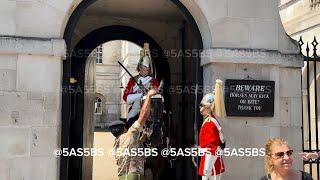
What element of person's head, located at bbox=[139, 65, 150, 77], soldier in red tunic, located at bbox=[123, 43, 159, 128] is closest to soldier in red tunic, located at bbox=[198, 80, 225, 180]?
soldier in red tunic, located at bbox=[123, 43, 159, 128]

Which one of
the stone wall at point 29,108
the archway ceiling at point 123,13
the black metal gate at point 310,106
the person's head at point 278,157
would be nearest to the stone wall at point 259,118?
the black metal gate at point 310,106

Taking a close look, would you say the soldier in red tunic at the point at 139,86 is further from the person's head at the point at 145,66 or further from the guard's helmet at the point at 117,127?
the guard's helmet at the point at 117,127

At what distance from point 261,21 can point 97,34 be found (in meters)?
4.09

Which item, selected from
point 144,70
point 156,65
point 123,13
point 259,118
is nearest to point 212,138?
point 259,118

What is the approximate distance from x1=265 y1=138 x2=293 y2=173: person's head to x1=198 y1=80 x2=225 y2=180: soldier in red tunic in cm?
180

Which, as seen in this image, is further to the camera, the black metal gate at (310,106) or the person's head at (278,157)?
the black metal gate at (310,106)

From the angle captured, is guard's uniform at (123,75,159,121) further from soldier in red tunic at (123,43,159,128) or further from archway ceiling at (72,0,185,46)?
archway ceiling at (72,0,185,46)

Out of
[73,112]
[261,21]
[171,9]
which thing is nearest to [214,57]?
[261,21]

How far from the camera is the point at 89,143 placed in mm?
9047

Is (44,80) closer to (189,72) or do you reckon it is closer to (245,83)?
(245,83)

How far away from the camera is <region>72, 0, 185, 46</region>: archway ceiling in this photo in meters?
8.20

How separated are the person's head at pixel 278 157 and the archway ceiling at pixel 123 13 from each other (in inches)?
211

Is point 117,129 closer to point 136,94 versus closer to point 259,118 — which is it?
point 136,94

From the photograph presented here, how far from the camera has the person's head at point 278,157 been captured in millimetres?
2967
